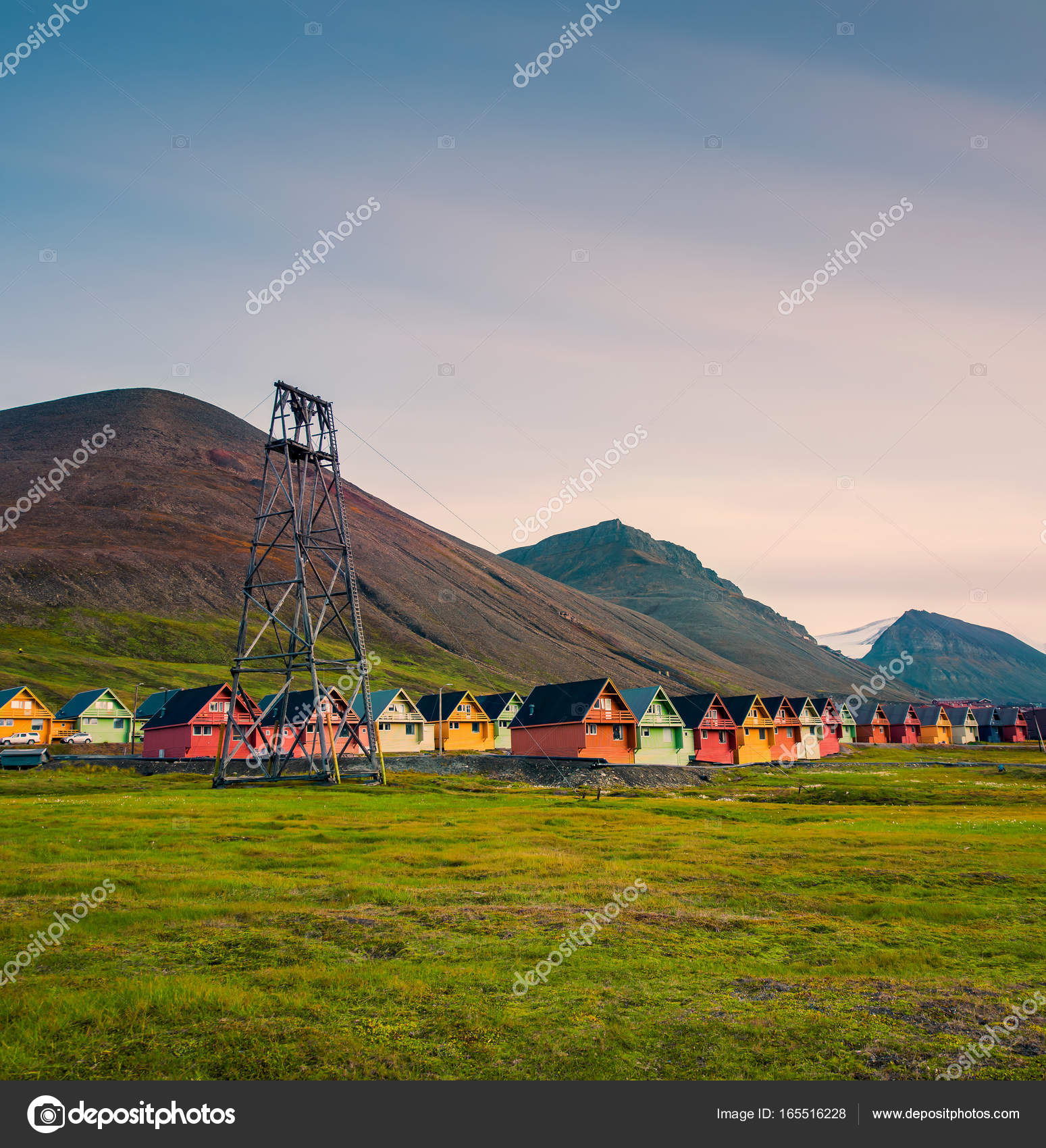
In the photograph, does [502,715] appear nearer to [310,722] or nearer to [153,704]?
[310,722]

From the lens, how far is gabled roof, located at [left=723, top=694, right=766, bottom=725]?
91312 millimetres

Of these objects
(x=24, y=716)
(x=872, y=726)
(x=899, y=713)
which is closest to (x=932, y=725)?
(x=899, y=713)

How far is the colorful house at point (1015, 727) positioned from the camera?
149750mm

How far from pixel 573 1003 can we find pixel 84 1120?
21.4ft

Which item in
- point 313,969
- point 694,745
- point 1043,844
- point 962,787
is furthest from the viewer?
point 694,745

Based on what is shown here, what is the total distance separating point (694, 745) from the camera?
85.9m

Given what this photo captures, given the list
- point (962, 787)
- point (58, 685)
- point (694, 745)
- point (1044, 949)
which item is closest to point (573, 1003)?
point (1044, 949)

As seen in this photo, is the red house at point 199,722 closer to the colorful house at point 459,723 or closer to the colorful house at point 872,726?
the colorful house at point 459,723

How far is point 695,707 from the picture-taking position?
88.2m

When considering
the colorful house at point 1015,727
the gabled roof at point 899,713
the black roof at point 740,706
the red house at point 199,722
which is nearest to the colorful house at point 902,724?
the gabled roof at point 899,713

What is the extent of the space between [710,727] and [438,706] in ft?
107

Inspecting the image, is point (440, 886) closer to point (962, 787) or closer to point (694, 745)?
point (962, 787)

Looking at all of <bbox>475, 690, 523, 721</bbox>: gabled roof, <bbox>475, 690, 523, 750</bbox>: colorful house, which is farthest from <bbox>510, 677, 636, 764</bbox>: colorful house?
<bbox>475, 690, 523, 721</bbox>: gabled roof

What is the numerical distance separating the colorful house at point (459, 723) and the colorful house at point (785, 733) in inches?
1327
